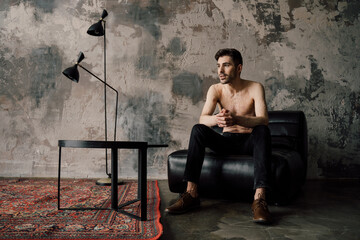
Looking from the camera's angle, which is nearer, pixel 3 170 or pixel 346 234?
pixel 346 234

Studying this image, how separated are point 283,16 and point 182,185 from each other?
8.74ft

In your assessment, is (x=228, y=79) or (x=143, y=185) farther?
(x=228, y=79)

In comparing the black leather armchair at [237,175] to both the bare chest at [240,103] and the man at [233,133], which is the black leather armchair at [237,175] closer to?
the man at [233,133]

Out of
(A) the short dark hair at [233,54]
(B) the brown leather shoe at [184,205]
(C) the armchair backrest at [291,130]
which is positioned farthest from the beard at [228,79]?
(B) the brown leather shoe at [184,205]

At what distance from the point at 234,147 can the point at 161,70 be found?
176 cm

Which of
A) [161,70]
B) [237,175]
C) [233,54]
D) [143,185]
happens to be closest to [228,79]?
[233,54]

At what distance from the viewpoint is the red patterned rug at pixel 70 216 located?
1.58 m

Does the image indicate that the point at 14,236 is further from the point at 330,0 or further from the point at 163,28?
the point at 330,0

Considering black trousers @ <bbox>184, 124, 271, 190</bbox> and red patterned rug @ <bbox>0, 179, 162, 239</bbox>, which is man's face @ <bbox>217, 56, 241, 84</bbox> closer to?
black trousers @ <bbox>184, 124, 271, 190</bbox>

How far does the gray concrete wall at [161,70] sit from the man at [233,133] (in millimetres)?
1260

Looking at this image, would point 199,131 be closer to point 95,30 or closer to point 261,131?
point 261,131

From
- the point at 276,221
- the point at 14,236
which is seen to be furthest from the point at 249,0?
the point at 14,236

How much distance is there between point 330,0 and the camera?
3.87 meters

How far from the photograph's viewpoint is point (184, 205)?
81.7 inches
